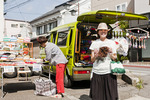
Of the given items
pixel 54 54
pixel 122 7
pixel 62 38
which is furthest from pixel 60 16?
pixel 54 54

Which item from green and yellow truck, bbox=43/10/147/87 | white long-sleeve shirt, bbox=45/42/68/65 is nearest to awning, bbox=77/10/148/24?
green and yellow truck, bbox=43/10/147/87

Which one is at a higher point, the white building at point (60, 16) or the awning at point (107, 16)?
the white building at point (60, 16)

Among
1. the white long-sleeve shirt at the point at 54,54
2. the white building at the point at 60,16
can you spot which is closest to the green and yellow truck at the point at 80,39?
the white long-sleeve shirt at the point at 54,54

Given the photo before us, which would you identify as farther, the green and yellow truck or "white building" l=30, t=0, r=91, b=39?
"white building" l=30, t=0, r=91, b=39

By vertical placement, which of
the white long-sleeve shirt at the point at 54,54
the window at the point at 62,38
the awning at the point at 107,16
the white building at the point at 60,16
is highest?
the white building at the point at 60,16

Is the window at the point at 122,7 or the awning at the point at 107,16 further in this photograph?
the window at the point at 122,7

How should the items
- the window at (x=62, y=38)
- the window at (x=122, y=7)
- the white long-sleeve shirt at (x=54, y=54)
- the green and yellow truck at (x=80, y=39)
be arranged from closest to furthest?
the white long-sleeve shirt at (x=54, y=54) → the green and yellow truck at (x=80, y=39) → the window at (x=62, y=38) → the window at (x=122, y=7)

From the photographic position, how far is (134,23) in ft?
69.6

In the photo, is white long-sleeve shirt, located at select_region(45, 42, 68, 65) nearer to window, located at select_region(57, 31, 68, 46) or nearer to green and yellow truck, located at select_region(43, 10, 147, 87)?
green and yellow truck, located at select_region(43, 10, 147, 87)

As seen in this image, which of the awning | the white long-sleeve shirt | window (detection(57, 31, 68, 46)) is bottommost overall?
the white long-sleeve shirt

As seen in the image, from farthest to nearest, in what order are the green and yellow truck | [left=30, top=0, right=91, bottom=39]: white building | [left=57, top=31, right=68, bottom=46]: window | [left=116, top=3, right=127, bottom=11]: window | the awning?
1. [left=30, top=0, right=91, bottom=39]: white building
2. [left=116, top=3, right=127, bottom=11]: window
3. [left=57, top=31, right=68, bottom=46]: window
4. the green and yellow truck
5. the awning

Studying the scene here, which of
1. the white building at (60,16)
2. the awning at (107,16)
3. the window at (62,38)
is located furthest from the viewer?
the white building at (60,16)

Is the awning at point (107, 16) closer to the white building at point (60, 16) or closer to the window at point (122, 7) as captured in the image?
the white building at point (60, 16)

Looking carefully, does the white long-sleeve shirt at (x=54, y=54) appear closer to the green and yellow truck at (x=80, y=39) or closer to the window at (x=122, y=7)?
the green and yellow truck at (x=80, y=39)
